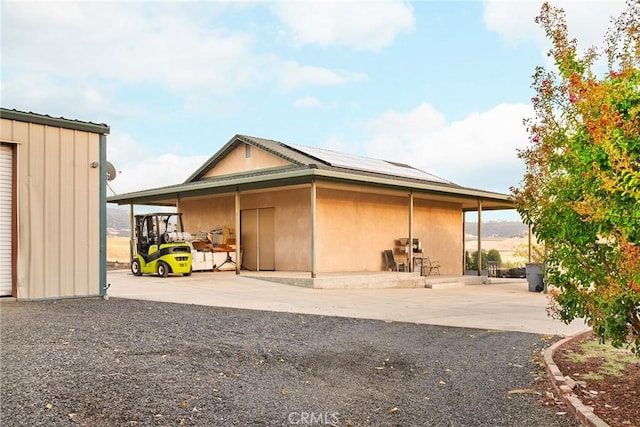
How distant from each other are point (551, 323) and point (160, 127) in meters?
14.5

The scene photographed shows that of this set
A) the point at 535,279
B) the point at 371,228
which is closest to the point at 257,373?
the point at 535,279

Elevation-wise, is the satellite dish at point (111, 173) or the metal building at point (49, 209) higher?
the satellite dish at point (111, 173)

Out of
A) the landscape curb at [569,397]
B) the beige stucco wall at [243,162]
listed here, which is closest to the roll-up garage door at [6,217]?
the landscape curb at [569,397]

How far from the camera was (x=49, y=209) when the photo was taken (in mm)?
10203

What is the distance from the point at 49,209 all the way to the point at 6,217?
78cm

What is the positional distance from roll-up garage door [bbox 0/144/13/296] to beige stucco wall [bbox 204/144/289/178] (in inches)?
396

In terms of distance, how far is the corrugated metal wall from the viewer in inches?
392

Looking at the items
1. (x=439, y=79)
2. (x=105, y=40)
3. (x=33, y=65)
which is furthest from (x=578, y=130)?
(x=33, y=65)

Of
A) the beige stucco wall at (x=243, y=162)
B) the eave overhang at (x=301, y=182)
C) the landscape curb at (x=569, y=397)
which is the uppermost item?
the beige stucco wall at (x=243, y=162)

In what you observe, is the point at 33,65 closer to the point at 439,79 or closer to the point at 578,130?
the point at 439,79

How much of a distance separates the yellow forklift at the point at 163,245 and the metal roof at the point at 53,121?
604cm

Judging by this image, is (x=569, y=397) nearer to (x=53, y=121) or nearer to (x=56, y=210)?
(x=56, y=210)

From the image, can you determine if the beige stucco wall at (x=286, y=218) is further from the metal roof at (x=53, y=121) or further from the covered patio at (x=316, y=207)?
the metal roof at (x=53, y=121)

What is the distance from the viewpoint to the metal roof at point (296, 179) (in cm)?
1553
